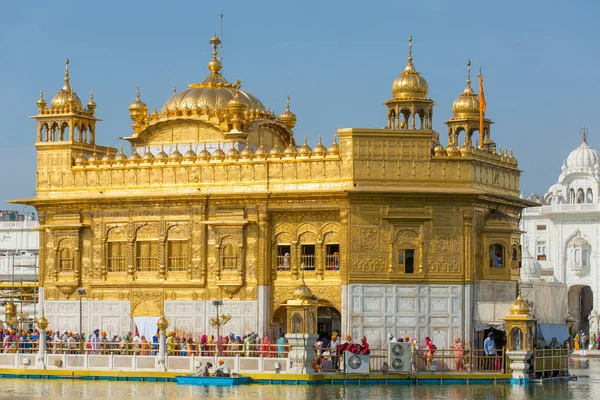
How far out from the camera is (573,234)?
78.8 meters

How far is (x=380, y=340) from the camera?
37000 mm

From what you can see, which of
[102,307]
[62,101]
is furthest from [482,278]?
[62,101]

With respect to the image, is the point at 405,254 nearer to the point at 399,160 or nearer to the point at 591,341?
the point at 399,160

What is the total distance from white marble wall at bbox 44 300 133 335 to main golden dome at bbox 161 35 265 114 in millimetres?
6667

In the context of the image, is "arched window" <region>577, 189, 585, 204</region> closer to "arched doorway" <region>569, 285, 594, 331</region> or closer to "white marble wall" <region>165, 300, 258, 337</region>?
"arched doorway" <region>569, 285, 594, 331</region>

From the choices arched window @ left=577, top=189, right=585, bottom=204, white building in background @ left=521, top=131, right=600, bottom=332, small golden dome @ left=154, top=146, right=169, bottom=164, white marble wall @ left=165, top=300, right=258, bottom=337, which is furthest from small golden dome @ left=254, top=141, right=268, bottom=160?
arched window @ left=577, top=189, right=585, bottom=204

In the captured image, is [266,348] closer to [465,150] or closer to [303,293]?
[303,293]

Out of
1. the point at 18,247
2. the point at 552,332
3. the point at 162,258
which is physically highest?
the point at 18,247

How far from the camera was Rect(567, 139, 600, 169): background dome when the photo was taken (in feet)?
270

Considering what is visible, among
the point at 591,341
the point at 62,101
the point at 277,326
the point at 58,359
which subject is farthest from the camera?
the point at 591,341

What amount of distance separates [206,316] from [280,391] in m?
7.68

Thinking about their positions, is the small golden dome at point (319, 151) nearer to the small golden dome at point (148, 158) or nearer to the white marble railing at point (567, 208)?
the small golden dome at point (148, 158)

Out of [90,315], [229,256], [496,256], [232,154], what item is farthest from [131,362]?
[496,256]

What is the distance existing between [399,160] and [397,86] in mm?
3050
